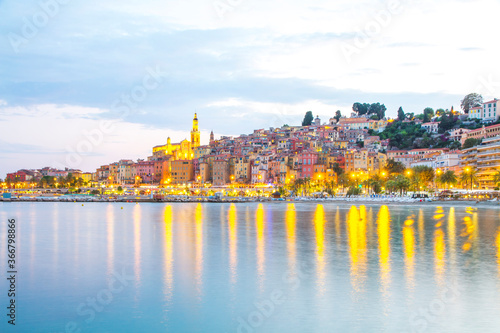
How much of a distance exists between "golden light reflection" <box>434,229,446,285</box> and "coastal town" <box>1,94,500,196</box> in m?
37.8

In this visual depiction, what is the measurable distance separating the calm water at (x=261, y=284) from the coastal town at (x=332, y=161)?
44.1 meters

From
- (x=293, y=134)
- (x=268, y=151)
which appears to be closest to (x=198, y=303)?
(x=268, y=151)

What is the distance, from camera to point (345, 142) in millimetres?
104125

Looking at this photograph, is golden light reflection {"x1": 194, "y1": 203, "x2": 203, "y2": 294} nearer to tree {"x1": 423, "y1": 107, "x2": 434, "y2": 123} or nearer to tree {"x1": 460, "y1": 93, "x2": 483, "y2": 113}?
tree {"x1": 423, "y1": 107, "x2": 434, "y2": 123}

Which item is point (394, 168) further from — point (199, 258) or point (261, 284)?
point (261, 284)

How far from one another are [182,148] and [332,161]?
4761 cm

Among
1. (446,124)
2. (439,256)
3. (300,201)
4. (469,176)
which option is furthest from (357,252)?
(446,124)

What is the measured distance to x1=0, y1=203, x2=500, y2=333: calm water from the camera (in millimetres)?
10359

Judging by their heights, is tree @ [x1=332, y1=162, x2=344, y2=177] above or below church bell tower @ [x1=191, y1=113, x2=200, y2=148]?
below

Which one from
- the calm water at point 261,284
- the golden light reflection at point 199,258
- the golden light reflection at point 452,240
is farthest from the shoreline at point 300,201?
the golden light reflection at point 199,258

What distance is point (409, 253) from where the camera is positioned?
62.5 ft

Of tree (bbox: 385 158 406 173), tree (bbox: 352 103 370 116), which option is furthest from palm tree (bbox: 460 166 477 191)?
tree (bbox: 352 103 370 116)

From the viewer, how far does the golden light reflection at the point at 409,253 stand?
14.1m

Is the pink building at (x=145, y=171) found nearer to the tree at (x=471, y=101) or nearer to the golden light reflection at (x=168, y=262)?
the tree at (x=471, y=101)
